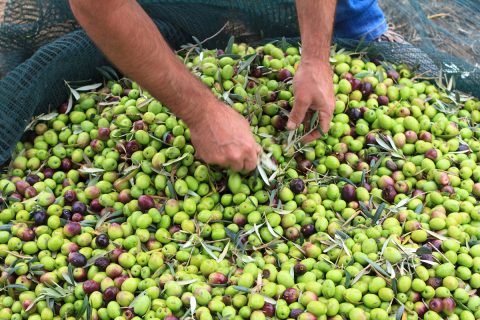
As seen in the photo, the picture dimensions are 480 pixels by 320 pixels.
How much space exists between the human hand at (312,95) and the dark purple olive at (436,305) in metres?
0.82

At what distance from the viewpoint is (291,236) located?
243 centimetres

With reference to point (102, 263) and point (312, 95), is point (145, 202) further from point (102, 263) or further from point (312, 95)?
point (312, 95)

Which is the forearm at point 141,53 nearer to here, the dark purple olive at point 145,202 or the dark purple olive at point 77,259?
the dark purple olive at point 145,202

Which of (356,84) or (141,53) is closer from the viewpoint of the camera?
(141,53)

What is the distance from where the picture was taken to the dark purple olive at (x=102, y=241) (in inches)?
92.7

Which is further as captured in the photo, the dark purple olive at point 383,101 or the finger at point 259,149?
the dark purple olive at point 383,101

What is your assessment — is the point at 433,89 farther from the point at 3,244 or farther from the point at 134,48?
the point at 3,244

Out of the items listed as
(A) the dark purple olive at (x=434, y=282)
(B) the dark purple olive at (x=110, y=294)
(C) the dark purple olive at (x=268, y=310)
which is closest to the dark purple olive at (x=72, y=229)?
(B) the dark purple olive at (x=110, y=294)

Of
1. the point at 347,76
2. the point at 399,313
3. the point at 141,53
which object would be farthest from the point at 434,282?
the point at 141,53

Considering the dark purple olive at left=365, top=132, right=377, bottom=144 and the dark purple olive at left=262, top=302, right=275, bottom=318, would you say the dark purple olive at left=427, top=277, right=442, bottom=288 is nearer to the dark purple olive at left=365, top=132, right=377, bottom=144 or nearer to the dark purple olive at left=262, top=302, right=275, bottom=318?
the dark purple olive at left=262, top=302, right=275, bottom=318

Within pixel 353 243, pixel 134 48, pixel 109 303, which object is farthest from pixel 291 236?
pixel 134 48

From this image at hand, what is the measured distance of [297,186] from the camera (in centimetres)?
253

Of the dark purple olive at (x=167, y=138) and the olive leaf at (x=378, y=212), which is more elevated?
the dark purple olive at (x=167, y=138)

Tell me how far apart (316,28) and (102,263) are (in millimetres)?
1322
